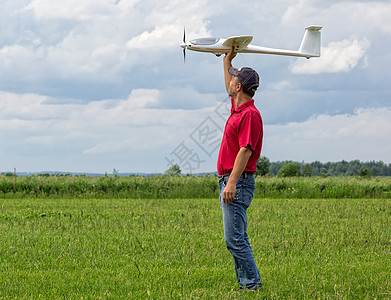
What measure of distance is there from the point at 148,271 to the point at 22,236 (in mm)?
3777

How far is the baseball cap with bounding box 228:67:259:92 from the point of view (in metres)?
5.43

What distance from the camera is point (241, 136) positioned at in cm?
523

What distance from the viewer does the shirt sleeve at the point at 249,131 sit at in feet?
16.9

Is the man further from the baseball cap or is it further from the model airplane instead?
the model airplane

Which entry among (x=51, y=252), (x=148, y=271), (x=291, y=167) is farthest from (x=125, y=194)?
(x=291, y=167)

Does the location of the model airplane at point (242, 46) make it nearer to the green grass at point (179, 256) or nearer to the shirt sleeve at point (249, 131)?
the shirt sleeve at point (249, 131)

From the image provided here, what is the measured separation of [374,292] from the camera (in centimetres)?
602

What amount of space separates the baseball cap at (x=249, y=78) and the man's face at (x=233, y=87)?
0.08 m

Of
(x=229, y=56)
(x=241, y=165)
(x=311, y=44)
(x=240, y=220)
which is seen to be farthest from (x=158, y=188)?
(x=241, y=165)

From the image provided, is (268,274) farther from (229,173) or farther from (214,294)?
(229,173)

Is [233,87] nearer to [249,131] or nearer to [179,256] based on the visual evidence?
[249,131]

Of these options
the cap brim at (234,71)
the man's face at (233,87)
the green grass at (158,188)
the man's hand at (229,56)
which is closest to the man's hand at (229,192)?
the man's face at (233,87)

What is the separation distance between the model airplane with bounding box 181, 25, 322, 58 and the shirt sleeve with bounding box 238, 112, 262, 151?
7.10 feet

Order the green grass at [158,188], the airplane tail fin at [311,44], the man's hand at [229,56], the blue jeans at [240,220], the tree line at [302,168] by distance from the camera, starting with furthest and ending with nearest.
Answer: the tree line at [302,168] → the green grass at [158,188] → the airplane tail fin at [311,44] → the man's hand at [229,56] → the blue jeans at [240,220]
